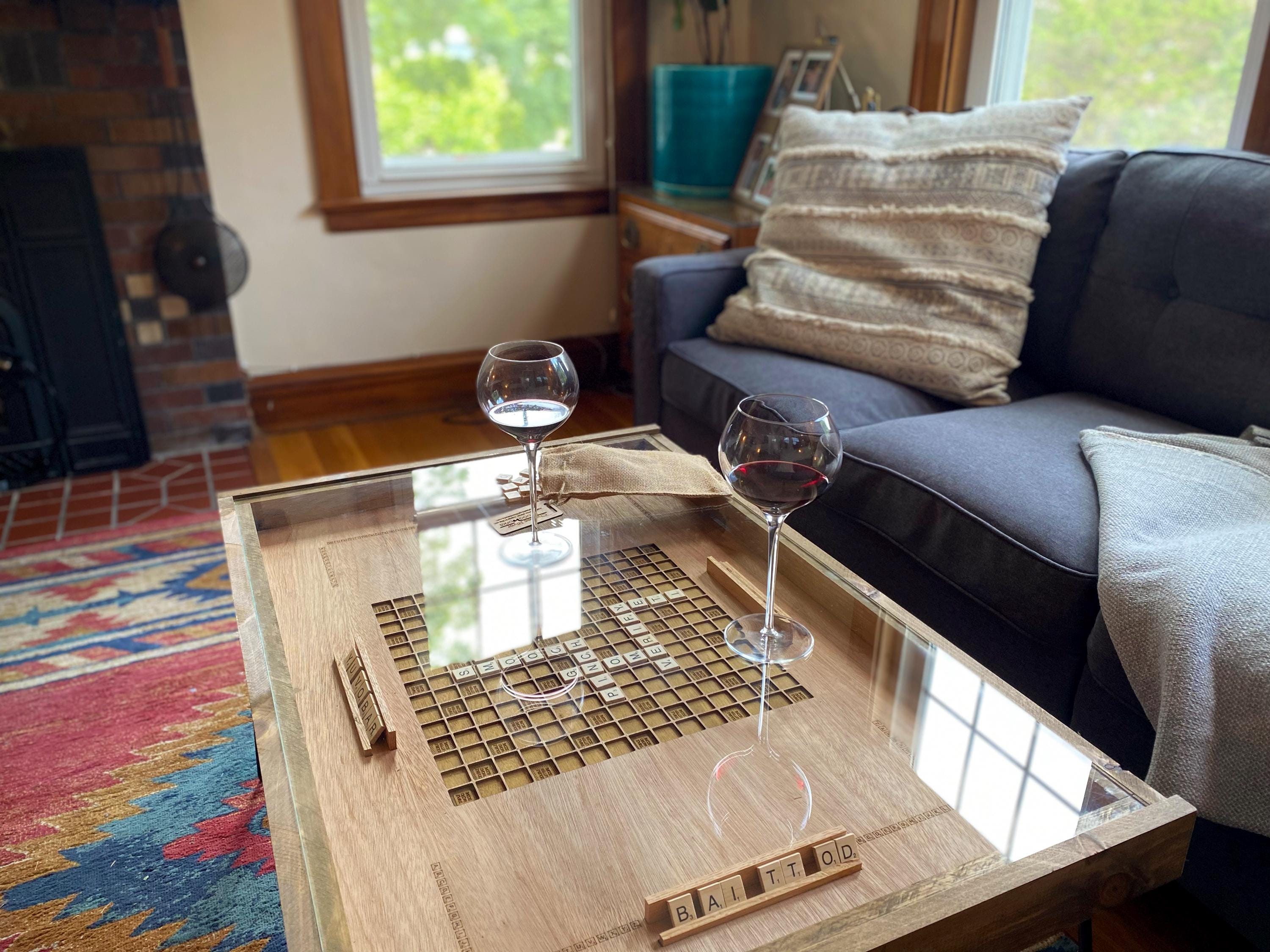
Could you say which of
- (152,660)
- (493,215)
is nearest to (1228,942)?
(152,660)

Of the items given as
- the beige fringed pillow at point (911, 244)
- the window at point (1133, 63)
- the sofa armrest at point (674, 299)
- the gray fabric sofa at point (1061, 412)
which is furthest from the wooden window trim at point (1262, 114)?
the sofa armrest at point (674, 299)

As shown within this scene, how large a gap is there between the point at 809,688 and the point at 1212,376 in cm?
105

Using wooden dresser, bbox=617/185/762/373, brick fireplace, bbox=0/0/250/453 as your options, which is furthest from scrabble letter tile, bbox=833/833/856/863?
brick fireplace, bbox=0/0/250/453

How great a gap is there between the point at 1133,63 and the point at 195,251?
7.56 feet

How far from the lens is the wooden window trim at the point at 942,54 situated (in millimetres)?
2316

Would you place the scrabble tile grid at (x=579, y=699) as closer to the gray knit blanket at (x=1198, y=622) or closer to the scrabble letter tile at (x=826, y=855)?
the scrabble letter tile at (x=826, y=855)

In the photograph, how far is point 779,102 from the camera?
8.99ft

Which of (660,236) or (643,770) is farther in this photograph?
(660,236)

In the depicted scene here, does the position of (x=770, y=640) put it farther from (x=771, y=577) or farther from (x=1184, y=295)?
(x=1184, y=295)

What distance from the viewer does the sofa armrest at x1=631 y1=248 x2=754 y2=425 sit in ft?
7.00

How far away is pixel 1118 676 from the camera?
119cm

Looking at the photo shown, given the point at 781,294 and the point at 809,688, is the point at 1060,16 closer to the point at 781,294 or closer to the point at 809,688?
the point at 781,294

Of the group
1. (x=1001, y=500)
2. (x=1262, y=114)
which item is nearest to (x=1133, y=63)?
(x=1262, y=114)

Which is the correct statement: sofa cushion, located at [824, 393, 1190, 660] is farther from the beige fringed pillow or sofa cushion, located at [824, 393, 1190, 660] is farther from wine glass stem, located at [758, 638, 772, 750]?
wine glass stem, located at [758, 638, 772, 750]
